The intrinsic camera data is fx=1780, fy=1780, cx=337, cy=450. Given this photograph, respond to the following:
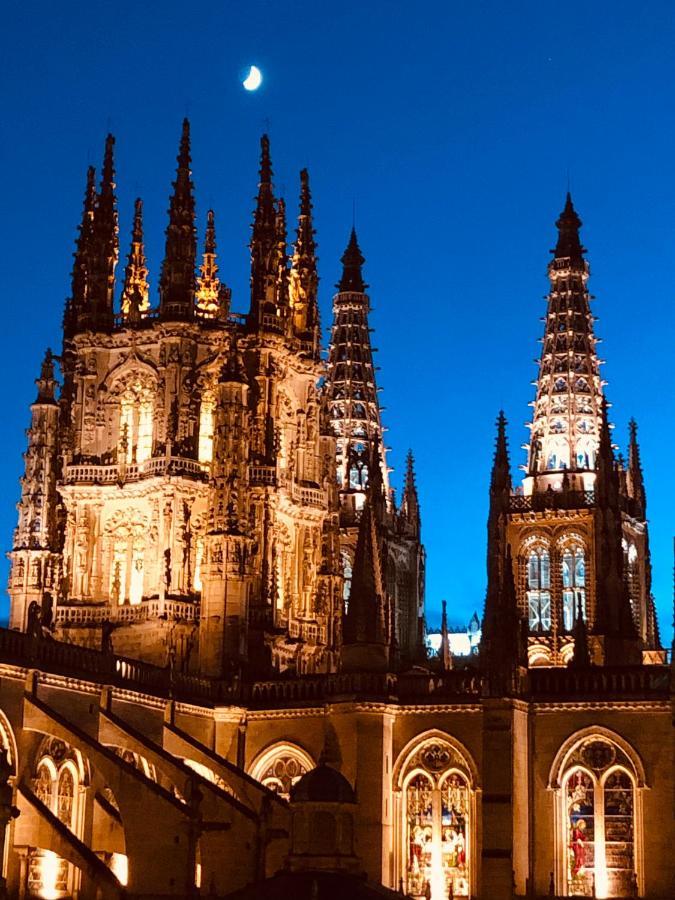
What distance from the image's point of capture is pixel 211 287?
65.2 metres

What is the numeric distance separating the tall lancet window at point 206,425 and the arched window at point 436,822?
1584 centimetres

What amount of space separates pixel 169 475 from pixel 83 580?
16.0 ft

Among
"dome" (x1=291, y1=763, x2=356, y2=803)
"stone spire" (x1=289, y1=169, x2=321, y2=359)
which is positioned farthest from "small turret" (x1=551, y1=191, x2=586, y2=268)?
"dome" (x1=291, y1=763, x2=356, y2=803)

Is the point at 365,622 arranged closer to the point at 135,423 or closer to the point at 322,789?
the point at 322,789

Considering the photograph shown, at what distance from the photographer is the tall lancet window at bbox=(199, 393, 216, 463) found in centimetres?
6241

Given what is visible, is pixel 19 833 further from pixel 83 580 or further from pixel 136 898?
pixel 83 580

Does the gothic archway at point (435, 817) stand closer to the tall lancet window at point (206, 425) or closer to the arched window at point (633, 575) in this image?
the tall lancet window at point (206, 425)

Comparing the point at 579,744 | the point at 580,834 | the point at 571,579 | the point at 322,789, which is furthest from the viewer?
the point at 571,579

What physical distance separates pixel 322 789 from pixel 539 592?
41.4m

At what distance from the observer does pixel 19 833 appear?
42.7 meters

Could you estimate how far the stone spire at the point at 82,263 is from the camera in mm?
65812

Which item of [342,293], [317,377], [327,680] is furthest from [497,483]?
[327,680]

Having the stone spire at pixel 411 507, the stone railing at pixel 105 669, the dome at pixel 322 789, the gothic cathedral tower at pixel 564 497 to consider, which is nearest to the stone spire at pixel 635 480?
the gothic cathedral tower at pixel 564 497

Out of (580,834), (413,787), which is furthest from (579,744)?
(413,787)
